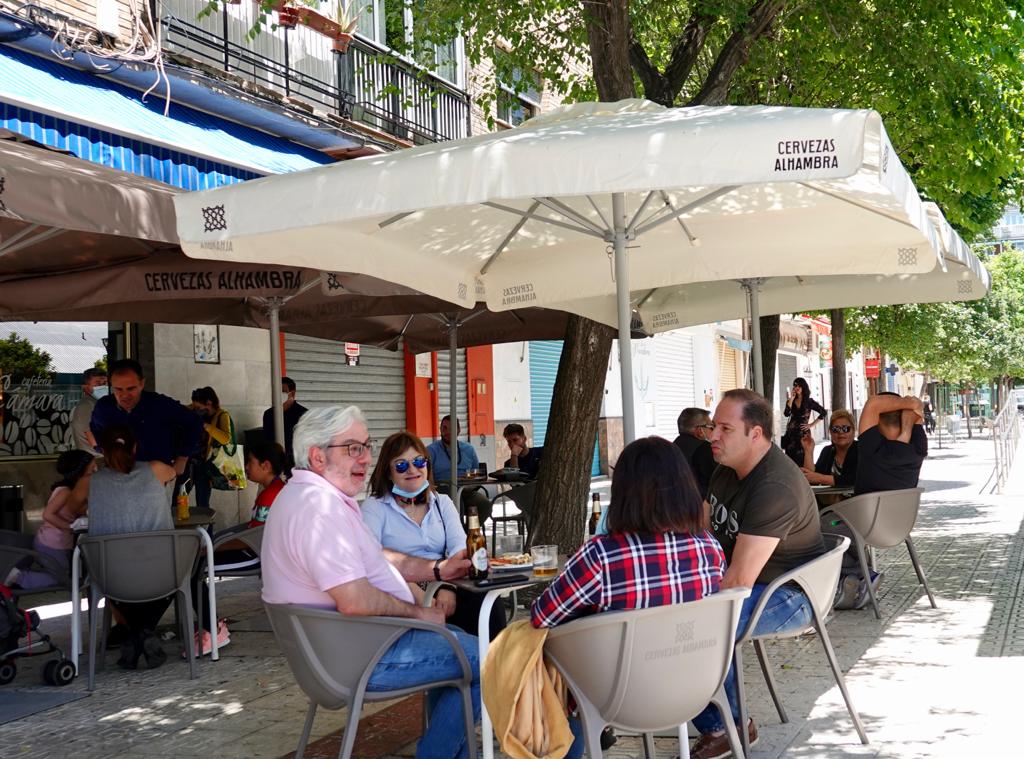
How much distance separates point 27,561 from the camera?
21.2 ft

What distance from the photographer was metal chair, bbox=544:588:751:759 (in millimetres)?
3432

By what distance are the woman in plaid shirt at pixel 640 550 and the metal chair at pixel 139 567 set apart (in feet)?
10.5

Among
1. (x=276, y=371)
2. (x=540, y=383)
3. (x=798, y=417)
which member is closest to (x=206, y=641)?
(x=276, y=371)

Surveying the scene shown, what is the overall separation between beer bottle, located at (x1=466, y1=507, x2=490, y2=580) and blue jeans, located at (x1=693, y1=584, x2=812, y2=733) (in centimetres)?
104

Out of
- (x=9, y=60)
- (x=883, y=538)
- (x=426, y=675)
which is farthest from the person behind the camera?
(x=9, y=60)

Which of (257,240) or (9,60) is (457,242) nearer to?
(257,240)

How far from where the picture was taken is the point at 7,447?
1013cm

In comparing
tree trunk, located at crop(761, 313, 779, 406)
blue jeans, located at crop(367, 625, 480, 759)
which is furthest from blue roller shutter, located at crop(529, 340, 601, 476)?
blue jeans, located at crop(367, 625, 480, 759)

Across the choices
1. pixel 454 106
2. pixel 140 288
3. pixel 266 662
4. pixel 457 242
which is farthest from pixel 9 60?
pixel 454 106

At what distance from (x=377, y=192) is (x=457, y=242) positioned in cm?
228

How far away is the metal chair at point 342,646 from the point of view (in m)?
3.78

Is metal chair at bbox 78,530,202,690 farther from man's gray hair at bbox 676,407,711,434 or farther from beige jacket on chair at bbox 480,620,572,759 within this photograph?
man's gray hair at bbox 676,407,711,434

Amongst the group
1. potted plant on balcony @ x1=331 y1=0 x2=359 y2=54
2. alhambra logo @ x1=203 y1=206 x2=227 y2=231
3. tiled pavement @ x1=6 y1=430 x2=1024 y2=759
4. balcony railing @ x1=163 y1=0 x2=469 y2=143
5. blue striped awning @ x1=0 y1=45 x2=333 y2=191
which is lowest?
tiled pavement @ x1=6 y1=430 x2=1024 y2=759

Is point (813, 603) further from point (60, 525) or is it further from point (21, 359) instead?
point (21, 359)
